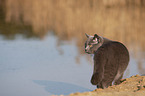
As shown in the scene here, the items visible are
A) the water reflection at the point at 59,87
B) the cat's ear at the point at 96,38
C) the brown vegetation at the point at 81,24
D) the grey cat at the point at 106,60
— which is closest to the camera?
the grey cat at the point at 106,60

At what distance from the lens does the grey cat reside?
18.3ft

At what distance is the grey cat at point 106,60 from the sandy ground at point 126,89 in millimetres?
166

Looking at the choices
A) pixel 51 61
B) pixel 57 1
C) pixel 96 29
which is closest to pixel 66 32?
pixel 96 29

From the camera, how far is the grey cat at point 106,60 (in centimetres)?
557

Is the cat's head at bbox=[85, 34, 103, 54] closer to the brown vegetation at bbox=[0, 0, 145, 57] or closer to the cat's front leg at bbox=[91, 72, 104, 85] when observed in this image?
the cat's front leg at bbox=[91, 72, 104, 85]

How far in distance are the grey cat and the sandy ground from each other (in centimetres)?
17

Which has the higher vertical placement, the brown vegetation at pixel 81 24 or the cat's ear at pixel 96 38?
the brown vegetation at pixel 81 24

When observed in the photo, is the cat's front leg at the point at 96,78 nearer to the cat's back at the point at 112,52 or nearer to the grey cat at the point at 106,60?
the grey cat at the point at 106,60

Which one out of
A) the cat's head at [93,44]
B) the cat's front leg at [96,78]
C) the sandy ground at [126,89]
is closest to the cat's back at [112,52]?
the cat's head at [93,44]

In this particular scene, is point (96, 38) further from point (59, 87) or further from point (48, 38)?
point (48, 38)

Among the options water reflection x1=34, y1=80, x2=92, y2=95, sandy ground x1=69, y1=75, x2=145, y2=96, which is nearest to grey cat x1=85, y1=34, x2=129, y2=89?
sandy ground x1=69, y1=75, x2=145, y2=96

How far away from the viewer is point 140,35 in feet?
46.7

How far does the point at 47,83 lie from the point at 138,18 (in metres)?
13.3

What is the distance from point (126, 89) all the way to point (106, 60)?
75 cm
